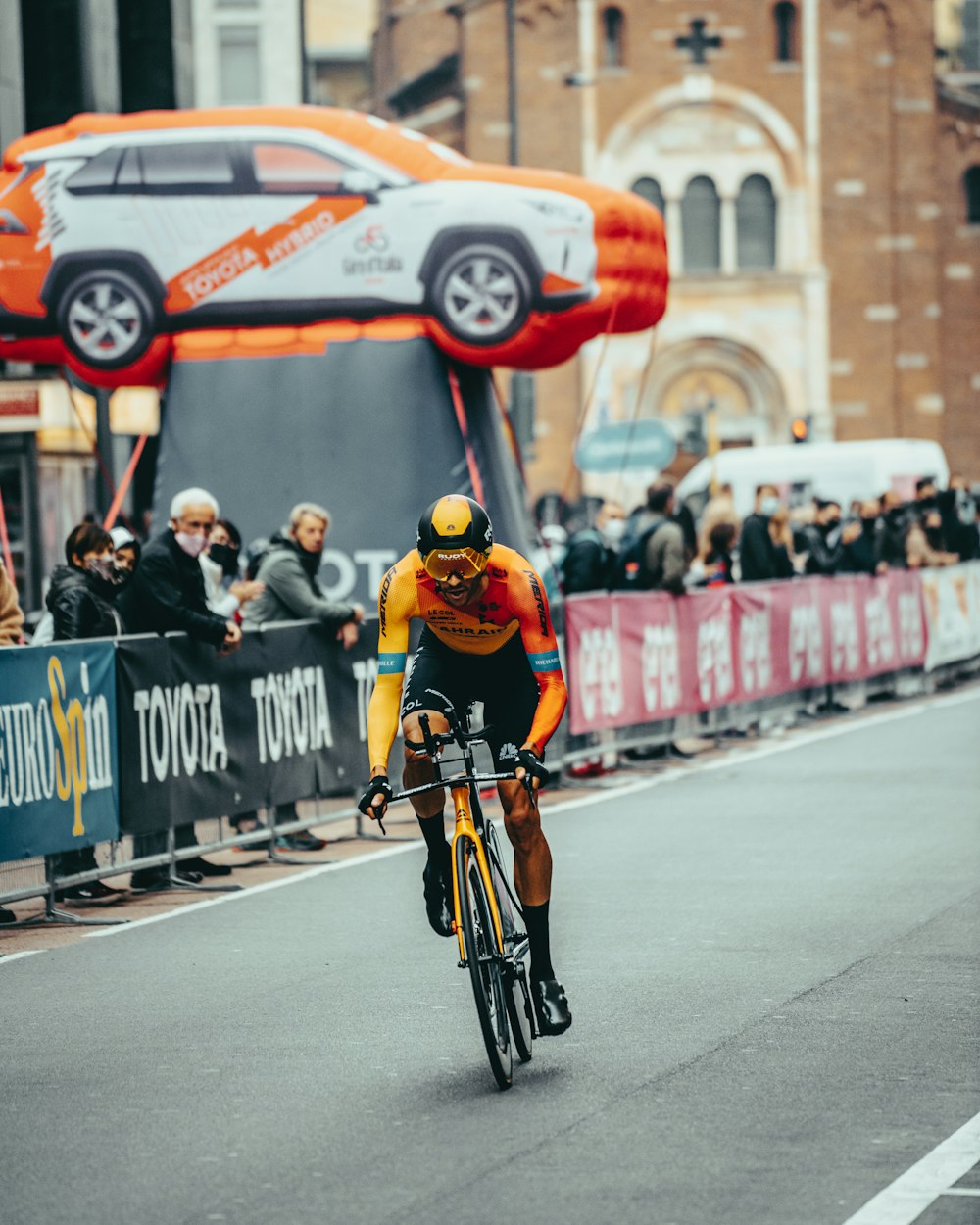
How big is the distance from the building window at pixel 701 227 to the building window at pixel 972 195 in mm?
7814

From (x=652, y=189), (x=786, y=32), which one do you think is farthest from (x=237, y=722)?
(x=786, y=32)

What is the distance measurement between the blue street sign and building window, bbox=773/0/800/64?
35.0 meters

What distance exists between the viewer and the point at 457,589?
712cm

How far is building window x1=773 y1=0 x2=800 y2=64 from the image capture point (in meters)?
61.8

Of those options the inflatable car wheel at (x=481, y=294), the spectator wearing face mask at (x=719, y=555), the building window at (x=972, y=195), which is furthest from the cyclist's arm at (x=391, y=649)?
the building window at (x=972, y=195)

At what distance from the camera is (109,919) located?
11.1 metres

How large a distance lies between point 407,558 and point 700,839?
6113mm

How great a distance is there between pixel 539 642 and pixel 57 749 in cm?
420

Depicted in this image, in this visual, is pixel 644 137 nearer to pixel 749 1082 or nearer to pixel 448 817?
pixel 448 817

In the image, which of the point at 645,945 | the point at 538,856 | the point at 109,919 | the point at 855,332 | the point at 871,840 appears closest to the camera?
the point at 538,856

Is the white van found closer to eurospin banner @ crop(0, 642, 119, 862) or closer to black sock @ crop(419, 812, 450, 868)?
eurospin banner @ crop(0, 642, 119, 862)

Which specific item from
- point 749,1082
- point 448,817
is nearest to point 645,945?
point 749,1082

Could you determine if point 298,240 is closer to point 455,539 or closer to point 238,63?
point 455,539

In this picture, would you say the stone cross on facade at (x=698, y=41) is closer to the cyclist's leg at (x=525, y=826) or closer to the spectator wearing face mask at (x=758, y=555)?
the spectator wearing face mask at (x=758, y=555)
